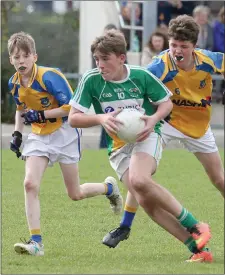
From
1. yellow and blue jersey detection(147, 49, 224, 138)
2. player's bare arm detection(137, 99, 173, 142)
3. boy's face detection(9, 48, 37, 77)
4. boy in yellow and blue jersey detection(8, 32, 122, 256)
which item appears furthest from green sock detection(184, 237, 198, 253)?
boy's face detection(9, 48, 37, 77)

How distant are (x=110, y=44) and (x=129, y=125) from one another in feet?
2.20

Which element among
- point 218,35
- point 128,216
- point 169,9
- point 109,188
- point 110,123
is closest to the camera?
point 110,123

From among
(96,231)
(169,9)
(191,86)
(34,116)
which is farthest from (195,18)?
(34,116)

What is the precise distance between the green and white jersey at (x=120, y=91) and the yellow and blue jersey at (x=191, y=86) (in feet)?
1.63

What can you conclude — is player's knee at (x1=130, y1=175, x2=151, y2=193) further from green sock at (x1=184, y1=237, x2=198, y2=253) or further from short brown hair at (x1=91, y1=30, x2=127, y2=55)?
short brown hair at (x1=91, y1=30, x2=127, y2=55)

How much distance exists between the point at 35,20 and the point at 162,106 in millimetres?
12897

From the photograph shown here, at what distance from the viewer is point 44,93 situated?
8.62 metres

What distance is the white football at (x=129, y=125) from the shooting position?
24.0ft

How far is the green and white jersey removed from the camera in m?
7.65

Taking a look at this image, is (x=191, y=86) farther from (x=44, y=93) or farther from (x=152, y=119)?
(x=44, y=93)

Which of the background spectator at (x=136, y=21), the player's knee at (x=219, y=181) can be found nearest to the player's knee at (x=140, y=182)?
the player's knee at (x=219, y=181)

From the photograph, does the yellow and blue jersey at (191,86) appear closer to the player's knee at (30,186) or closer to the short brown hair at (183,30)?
the short brown hair at (183,30)

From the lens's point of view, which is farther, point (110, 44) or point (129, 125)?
point (110, 44)

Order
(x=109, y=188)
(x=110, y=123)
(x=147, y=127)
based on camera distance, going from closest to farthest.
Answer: (x=110, y=123) < (x=147, y=127) < (x=109, y=188)
